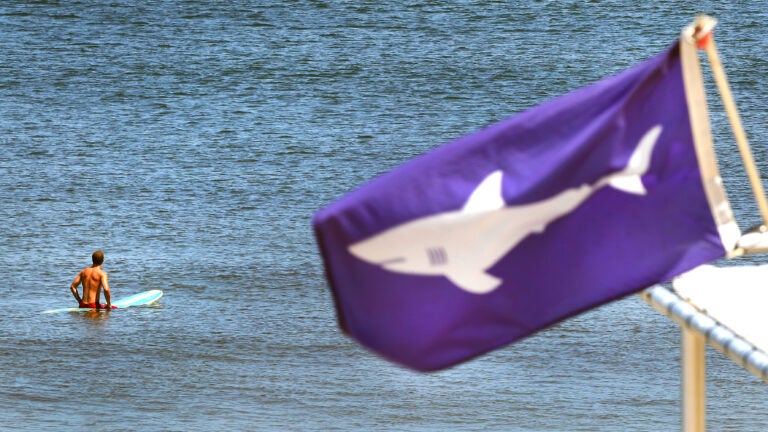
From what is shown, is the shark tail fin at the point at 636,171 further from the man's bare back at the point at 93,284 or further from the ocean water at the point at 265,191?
the man's bare back at the point at 93,284

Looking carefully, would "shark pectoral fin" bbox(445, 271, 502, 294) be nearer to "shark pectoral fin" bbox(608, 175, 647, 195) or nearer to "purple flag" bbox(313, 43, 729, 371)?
"purple flag" bbox(313, 43, 729, 371)

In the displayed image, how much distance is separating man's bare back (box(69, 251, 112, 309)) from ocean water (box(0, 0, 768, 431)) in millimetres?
234

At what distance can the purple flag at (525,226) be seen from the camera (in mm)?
4578

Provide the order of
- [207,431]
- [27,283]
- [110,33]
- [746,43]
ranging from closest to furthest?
[207,431] < [27,283] < [746,43] < [110,33]

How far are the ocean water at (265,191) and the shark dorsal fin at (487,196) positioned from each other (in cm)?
1129

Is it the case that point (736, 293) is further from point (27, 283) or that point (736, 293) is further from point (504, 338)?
point (27, 283)

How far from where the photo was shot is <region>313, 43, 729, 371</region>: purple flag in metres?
4.58

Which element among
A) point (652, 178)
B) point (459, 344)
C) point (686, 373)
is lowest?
point (686, 373)

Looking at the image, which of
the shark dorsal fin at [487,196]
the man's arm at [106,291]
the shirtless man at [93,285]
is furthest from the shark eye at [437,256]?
the man's arm at [106,291]

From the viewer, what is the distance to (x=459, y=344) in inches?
182

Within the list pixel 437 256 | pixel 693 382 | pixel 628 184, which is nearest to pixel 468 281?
pixel 437 256

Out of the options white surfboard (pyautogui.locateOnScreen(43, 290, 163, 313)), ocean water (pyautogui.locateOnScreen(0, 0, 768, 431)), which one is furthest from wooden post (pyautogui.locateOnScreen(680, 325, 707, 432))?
white surfboard (pyautogui.locateOnScreen(43, 290, 163, 313))

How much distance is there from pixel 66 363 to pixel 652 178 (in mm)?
14654

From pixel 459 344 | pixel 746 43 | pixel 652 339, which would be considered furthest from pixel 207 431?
pixel 746 43
